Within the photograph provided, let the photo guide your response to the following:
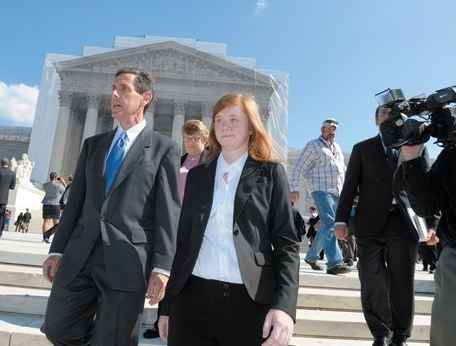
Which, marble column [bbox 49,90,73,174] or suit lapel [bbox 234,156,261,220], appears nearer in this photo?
suit lapel [bbox 234,156,261,220]

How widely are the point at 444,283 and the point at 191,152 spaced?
2.84 m

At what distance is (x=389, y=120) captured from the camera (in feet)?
5.62

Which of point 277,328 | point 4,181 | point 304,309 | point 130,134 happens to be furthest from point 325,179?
point 4,181

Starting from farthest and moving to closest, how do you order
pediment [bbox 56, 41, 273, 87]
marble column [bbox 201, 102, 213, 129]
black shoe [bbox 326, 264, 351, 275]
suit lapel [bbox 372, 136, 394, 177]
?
pediment [bbox 56, 41, 273, 87], marble column [bbox 201, 102, 213, 129], black shoe [bbox 326, 264, 351, 275], suit lapel [bbox 372, 136, 394, 177]

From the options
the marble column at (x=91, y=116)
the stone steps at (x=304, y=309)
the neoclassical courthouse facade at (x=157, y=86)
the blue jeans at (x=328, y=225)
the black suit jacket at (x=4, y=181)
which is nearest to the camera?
the stone steps at (x=304, y=309)

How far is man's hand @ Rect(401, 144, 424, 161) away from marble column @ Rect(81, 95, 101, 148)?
35.7m

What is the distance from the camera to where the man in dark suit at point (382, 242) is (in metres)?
3.22

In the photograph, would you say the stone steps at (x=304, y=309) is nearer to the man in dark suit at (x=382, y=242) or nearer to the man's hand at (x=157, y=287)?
the man in dark suit at (x=382, y=242)

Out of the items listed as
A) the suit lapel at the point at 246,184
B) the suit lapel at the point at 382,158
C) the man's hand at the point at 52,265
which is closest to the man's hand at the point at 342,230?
the suit lapel at the point at 382,158

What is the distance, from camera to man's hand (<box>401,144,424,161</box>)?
1758mm

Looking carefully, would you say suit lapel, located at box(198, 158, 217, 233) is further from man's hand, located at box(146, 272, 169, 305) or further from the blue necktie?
the blue necktie

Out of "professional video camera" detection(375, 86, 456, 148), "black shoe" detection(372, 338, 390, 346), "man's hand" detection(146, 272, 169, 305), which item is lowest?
"black shoe" detection(372, 338, 390, 346)

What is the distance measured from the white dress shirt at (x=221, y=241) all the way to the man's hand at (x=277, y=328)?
0.24 meters

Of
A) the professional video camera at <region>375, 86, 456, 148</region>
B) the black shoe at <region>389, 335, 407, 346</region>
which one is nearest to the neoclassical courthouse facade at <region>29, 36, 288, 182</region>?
the black shoe at <region>389, 335, 407, 346</region>
